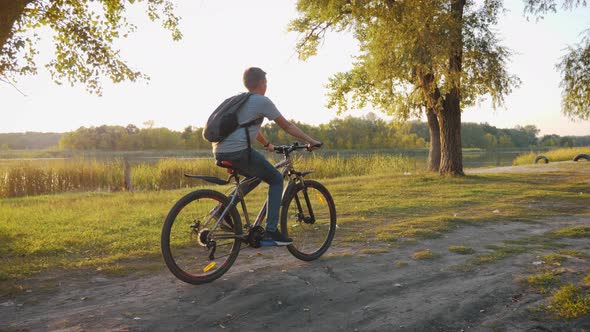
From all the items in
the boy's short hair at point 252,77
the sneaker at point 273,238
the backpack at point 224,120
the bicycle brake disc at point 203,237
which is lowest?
the sneaker at point 273,238

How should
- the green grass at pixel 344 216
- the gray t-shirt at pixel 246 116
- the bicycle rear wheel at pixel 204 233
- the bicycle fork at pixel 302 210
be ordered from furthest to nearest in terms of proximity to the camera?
the green grass at pixel 344 216
the bicycle fork at pixel 302 210
the gray t-shirt at pixel 246 116
the bicycle rear wheel at pixel 204 233

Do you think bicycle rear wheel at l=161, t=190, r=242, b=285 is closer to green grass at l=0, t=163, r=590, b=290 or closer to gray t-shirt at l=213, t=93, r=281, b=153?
gray t-shirt at l=213, t=93, r=281, b=153

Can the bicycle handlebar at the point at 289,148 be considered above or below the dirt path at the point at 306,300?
above

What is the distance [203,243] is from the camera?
5.02m

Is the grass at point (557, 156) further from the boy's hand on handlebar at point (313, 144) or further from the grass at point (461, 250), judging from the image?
the boy's hand on handlebar at point (313, 144)

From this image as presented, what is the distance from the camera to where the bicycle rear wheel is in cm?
479

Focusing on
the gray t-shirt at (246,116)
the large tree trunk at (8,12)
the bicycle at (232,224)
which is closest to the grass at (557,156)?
the bicycle at (232,224)

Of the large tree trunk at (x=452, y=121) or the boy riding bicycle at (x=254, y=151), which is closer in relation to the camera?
the boy riding bicycle at (x=254, y=151)

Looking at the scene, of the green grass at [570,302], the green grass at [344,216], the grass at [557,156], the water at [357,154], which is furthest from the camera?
the grass at [557,156]

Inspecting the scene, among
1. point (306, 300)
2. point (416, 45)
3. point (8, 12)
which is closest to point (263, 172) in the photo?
point (306, 300)

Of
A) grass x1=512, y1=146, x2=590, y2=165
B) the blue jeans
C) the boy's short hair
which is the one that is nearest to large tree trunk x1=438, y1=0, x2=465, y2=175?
the boy's short hair

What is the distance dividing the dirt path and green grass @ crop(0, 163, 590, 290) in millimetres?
792

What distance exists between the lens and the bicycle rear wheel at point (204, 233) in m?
4.79

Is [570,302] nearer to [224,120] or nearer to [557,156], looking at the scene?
[224,120]
